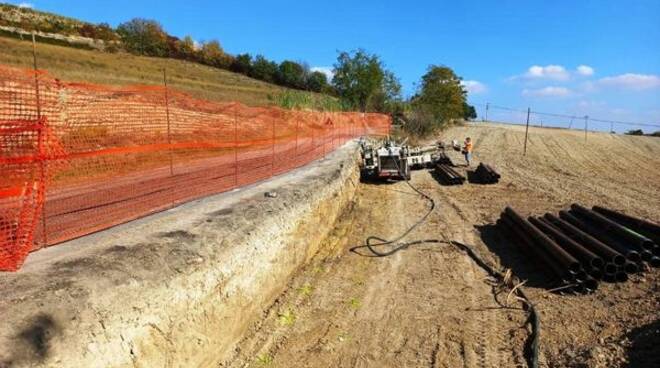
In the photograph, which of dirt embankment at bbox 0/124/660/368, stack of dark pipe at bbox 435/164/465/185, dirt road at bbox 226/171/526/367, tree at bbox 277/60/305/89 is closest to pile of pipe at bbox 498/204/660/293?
dirt embankment at bbox 0/124/660/368

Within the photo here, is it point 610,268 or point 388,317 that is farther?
point 610,268

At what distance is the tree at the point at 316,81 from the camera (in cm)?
7962

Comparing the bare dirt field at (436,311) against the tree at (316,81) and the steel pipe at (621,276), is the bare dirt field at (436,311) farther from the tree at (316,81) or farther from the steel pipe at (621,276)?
the tree at (316,81)

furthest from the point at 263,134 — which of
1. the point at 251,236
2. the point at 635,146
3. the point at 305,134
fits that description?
the point at 635,146

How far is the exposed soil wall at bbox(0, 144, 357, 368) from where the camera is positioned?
3562 mm

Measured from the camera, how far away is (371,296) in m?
7.83

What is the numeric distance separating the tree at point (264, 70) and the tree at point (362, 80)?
3041 centimetres

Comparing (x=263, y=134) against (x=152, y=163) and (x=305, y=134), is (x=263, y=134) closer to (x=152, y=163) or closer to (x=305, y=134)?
(x=305, y=134)

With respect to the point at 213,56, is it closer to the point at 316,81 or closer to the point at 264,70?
the point at 264,70

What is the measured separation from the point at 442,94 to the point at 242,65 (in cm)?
4337

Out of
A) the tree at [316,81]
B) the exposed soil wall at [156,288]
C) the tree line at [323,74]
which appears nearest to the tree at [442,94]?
the tree line at [323,74]

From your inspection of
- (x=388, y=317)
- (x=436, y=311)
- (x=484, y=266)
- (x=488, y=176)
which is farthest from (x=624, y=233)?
(x=488, y=176)

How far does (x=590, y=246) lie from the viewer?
27.7 ft

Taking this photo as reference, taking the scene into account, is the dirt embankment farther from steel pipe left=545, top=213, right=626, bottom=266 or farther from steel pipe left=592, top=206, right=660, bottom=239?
steel pipe left=592, top=206, right=660, bottom=239
